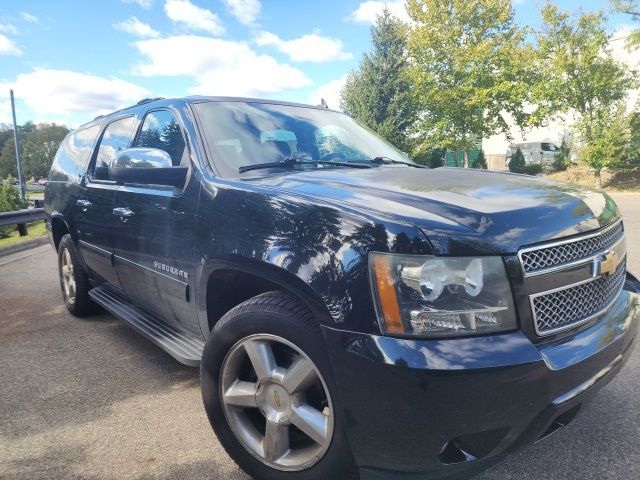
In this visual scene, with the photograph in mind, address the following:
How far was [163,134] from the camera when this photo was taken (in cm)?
315

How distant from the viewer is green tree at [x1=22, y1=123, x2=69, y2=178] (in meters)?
76.4

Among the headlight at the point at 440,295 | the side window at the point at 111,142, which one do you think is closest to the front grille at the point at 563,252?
the headlight at the point at 440,295

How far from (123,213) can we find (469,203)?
2339mm

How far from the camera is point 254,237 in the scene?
2.12 metres

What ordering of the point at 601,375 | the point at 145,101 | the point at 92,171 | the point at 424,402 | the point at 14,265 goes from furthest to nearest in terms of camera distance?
the point at 14,265 → the point at 92,171 → the point at 145,101 → the point at 601,375 → the point at 424,402

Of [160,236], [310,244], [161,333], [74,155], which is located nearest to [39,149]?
[74,155]

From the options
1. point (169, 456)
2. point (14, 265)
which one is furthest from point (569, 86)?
point (169, 456)

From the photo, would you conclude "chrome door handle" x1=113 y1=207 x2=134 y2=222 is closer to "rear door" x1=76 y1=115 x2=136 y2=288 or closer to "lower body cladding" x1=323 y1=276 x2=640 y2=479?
"rear door" x1=76 y1=115 x2=136 y2=288

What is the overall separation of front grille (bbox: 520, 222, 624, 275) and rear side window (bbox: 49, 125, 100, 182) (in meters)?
3.87

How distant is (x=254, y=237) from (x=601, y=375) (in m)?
1.51

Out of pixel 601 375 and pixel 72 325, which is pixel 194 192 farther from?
pixel 72 325

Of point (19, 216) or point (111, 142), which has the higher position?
point (111, 142)

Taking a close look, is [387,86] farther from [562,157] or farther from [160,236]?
[160,236]

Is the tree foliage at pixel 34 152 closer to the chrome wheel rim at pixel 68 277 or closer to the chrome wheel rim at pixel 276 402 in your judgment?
the chrome wheel rim at pixel 68 277
